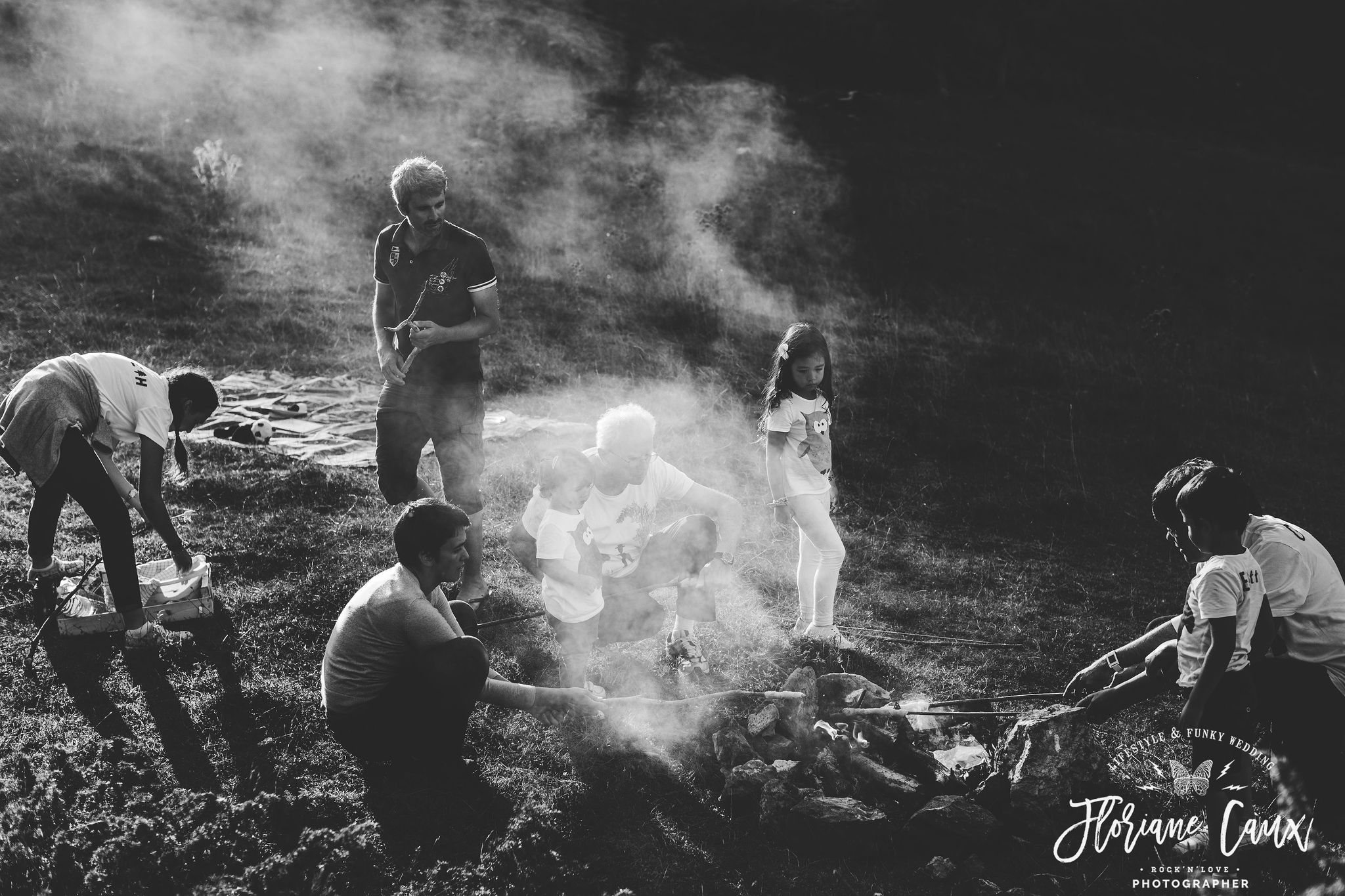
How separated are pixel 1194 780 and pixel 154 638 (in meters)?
4.33

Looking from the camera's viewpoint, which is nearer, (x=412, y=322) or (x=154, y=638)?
(x=154, y=638)

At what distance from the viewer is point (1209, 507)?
3197 mm

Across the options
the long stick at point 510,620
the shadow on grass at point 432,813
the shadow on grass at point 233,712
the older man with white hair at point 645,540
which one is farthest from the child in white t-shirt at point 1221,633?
the shadow on grass at point 233,712

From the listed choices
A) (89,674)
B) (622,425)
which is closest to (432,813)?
(622,425)

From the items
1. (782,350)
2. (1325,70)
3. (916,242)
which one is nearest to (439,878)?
(782,350)

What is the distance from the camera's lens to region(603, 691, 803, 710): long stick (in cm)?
382

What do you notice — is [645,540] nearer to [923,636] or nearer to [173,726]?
[923,636]

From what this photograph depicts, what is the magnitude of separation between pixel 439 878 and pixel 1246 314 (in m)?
12.3

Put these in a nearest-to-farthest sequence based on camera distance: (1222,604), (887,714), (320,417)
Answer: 1. (1222,604)
2. (887,714)
3. (320,417)

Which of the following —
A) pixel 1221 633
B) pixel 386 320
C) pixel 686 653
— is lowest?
pixel 686 653

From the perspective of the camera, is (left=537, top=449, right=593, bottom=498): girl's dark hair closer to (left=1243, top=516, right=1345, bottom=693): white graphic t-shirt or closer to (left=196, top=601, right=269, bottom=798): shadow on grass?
(left=196, top=601, right=269, bottom=798): shadow on grass

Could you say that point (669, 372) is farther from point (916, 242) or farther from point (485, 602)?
point (916, 242)

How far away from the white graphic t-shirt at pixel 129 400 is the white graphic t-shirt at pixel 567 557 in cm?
181

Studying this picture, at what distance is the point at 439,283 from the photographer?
459 cm
